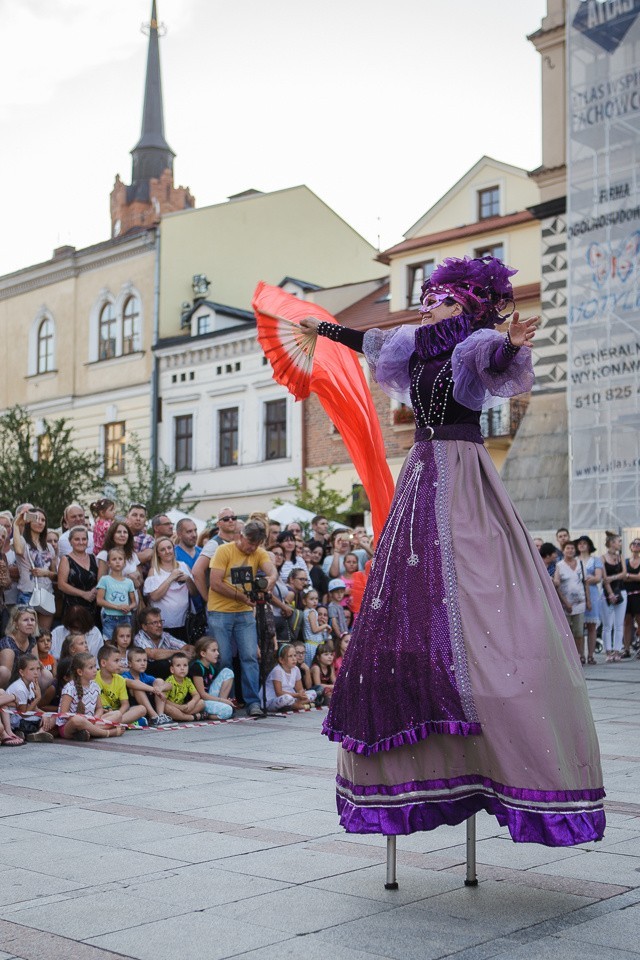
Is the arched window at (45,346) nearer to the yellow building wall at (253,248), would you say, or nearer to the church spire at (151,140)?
the yellow building wall at (253,248)

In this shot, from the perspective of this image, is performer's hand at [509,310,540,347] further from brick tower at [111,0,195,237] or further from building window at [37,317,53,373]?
brick tower at [111,0,195,237]

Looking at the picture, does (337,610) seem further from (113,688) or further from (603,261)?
(603,261)

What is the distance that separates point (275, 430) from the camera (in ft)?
97.0

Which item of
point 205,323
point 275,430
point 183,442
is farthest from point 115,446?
point 275,430

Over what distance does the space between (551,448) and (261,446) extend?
9225mm

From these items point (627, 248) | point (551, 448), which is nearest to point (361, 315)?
point (551, 448)

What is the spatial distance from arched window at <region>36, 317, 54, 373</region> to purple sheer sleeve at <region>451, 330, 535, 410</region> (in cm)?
3199

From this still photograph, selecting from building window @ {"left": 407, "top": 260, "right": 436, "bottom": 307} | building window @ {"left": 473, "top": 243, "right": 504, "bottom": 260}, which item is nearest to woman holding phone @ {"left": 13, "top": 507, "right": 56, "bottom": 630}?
building window @ {"left": 473, "top": 243, "right": 504, "bottom": 260}

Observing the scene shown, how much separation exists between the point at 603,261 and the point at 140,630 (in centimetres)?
1313

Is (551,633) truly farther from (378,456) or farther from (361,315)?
(361,315)

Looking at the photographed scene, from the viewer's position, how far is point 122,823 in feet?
16.9

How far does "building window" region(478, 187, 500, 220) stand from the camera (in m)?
26.4

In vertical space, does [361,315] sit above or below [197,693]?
above

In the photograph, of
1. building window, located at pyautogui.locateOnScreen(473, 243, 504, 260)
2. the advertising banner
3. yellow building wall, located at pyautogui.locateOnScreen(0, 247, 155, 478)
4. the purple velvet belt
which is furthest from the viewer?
yellow building wall, located at pyautogui.locateOnScreen(0, 247, 155, 478)
